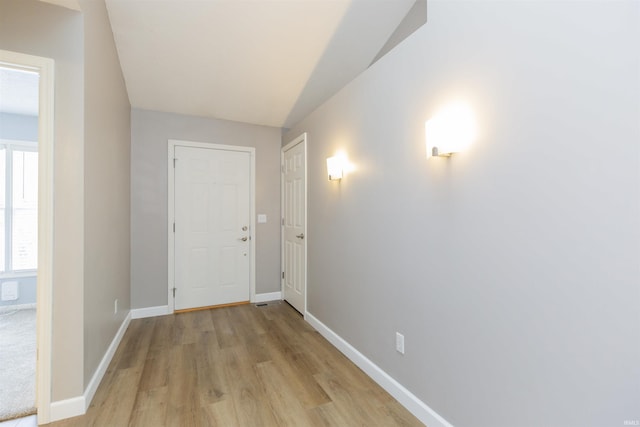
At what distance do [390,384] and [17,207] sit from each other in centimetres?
468

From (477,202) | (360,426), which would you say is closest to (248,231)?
(360,426)

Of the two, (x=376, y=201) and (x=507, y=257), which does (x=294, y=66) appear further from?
(x=507, y=257)

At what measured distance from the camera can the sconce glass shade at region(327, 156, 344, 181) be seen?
2.61 metres

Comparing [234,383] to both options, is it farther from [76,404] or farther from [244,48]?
[244,48]

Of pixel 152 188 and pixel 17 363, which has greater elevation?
pixel 152 188

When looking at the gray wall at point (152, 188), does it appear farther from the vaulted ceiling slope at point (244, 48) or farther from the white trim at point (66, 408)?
the white trim at point (66, 408)

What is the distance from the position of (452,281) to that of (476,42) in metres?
1.23

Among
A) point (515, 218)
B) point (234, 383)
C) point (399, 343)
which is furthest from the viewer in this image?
point (234, 383)

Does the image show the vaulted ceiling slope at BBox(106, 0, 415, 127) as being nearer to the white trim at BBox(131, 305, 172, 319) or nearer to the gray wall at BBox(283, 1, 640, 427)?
the gray wall at BBox(283, 1, 640, 427)

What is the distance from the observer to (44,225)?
1665 mm

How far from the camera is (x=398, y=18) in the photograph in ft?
8.14

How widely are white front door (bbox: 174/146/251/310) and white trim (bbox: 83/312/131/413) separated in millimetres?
773

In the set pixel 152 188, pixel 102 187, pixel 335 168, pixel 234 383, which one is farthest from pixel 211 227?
pixel 234 383

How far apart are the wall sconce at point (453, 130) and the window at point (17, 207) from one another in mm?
4542
